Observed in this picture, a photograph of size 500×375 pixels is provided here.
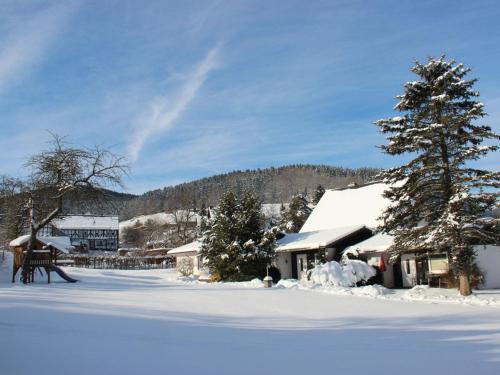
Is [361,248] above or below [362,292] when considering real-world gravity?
above

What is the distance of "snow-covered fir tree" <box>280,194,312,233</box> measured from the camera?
56250 millimetres

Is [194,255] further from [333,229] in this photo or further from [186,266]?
[333,229]

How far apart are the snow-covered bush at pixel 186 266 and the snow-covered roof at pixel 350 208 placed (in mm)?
13625

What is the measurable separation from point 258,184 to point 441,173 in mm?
132481

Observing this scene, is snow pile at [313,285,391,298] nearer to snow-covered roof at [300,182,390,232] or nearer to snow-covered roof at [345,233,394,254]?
snow-covered roof at [345,233,394,254]

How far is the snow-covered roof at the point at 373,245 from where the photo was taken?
85.9 feet

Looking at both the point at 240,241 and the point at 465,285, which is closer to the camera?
the point at 465,285

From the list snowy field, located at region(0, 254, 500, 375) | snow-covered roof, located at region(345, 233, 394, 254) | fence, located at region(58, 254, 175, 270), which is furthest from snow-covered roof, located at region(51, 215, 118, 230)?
snowy field, located at region(0, 254, 500, 375)

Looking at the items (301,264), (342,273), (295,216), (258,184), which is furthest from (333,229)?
(258,184)

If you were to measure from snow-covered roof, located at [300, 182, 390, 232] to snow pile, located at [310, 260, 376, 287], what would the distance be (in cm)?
488

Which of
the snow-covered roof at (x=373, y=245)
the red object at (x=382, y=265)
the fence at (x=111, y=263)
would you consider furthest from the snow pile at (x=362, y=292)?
the fence at (x=111, y=263)

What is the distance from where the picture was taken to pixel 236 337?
9609mm

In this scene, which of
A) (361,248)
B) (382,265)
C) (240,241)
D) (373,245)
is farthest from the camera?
(240,241)

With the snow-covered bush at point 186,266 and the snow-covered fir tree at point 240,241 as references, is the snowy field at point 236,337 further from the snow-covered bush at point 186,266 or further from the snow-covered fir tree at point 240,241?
the snow-covered bush at point 186,266
